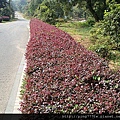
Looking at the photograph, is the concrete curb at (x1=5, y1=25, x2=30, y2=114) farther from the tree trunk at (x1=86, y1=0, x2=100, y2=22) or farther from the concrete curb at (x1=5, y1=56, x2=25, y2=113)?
the tree trunk at (x1=86, y1=0, x2=100, y2=22)

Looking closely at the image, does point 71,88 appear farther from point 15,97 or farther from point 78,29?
point 78,29

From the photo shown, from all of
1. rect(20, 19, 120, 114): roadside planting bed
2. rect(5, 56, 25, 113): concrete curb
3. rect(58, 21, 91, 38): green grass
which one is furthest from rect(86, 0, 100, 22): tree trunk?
rect(20, 19, 120, 114): roadside planting bed

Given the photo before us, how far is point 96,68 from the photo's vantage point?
3.83 meters

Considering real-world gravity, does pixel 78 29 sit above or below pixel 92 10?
below

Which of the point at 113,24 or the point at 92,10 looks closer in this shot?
the point at 113,24

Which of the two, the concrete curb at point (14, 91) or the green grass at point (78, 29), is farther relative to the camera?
the green grass at point (78, 29)

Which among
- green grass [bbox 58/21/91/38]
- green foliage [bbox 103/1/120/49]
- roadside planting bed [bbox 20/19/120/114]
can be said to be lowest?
green grass [bbox 58/21/91/38]

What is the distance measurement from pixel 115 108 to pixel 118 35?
6720 mm

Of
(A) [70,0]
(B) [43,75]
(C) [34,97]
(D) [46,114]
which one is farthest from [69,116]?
(A) [70,0]

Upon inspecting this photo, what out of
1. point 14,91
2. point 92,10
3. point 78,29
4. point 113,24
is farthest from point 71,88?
point 92,10

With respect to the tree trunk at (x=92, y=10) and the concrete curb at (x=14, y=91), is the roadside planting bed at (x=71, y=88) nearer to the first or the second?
the concrete curb at (x=14, y=91)

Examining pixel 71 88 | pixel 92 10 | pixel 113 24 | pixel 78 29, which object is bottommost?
pixel 78 29

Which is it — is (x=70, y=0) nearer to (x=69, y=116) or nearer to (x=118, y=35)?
(x=118, y=35)

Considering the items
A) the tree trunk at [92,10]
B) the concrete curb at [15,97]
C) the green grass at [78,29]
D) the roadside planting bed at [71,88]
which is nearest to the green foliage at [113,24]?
the concrete curb at [15,97]
